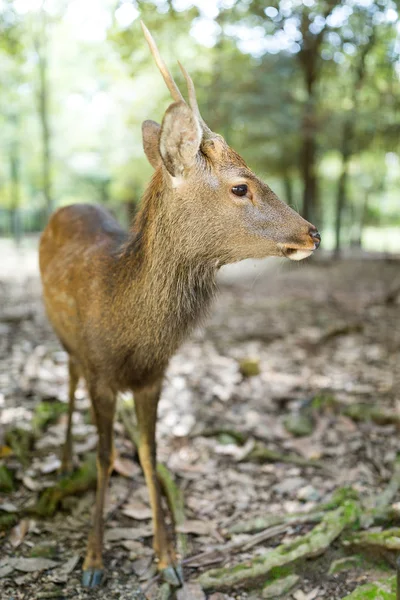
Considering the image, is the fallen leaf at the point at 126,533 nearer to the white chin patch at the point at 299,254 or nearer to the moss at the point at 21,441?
the moss at the point at 21,441

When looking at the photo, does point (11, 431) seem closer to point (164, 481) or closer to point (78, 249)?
point (164, 481)

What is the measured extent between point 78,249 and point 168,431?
1699 mm

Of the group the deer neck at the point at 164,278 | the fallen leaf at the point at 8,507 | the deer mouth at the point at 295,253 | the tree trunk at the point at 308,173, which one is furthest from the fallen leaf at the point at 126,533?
the tree trunk at the point at 308,173

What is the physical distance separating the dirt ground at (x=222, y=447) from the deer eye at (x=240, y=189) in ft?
1.60

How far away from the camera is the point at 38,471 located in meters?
3.78

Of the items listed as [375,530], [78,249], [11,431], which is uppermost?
[78,249]

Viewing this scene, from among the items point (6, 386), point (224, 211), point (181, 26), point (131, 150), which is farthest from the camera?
point (131, 150)

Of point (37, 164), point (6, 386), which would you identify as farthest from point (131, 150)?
point (6, 386)

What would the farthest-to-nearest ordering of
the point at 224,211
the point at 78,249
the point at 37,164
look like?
the point at 37,164, the point at 78,249, the point at 224,211

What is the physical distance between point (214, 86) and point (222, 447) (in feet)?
23.3

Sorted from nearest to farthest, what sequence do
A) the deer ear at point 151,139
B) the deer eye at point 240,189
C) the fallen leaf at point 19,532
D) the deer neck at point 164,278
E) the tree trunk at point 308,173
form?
the deer eye at point 240,189 → the deer neck at point 164,278 → the deer ear at point 151,139 → the fallen leaf at point 19,532 → the tree trunk at point 308,173

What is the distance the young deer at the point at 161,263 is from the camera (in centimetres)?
261

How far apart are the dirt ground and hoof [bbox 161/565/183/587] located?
0.20 ft

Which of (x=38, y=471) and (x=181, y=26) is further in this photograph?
(x=181, y=26)
